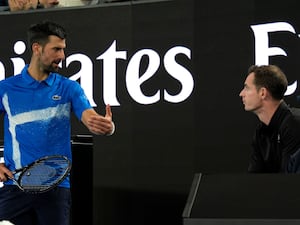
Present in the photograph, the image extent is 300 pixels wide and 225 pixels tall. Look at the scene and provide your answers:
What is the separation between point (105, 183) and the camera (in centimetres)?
450

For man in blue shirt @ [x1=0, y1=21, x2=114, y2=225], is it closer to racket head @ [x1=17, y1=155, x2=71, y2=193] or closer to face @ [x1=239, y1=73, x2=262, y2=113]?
racket head @ [x1=17, y1=155, x2=71, y2=193]

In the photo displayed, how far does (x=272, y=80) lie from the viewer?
3.01 meters

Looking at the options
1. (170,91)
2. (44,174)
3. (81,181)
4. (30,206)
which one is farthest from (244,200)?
(170,91)

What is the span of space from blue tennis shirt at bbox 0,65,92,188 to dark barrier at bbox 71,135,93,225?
29.8 inches

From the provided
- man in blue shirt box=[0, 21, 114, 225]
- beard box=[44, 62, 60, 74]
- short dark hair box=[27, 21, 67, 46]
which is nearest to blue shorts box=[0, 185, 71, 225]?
man in blue shirt box=[0, 21, 114, 225]

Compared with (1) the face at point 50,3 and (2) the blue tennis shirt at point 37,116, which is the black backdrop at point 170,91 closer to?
(1) the face at point 50,3

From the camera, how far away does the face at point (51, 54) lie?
9.81ft

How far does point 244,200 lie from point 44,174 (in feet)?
5.17

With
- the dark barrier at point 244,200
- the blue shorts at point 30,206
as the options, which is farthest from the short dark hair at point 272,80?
the dark barrier at point 244,200

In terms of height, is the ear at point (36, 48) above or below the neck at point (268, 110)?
above

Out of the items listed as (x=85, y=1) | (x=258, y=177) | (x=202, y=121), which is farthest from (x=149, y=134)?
(x=258, y=177)

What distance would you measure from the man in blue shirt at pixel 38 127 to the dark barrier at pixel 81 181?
744 millimetres

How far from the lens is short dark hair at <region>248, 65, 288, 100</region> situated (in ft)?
9.79

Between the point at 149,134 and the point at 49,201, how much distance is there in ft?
5.13
